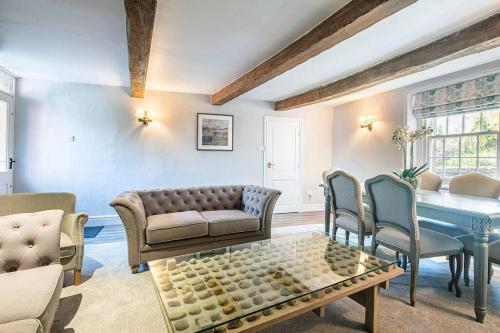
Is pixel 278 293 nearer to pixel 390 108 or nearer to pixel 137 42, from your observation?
pixel 137 42

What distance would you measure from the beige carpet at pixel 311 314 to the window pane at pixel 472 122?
6.48 ft

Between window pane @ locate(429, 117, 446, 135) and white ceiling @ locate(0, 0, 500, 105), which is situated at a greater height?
white ceiling @ locate(0, 0, 500, 105)

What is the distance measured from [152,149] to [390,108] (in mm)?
4288

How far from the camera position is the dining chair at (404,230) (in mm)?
2023

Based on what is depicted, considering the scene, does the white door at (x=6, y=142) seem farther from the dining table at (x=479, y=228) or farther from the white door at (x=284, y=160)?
the dining table at (x=479, y=228)

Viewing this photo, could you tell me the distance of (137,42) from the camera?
2.28 meters

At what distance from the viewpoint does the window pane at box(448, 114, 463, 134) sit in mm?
3588

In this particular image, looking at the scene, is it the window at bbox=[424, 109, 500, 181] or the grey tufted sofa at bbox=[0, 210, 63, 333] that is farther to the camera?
the window at bbox=[424, 109, 500, 181]

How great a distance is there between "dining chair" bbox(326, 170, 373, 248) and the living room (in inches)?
0.8

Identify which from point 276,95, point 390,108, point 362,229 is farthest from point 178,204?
point 390,108

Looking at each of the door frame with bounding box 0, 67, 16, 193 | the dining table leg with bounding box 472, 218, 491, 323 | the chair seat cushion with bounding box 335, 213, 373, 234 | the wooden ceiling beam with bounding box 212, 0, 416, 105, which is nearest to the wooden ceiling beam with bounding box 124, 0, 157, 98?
the wooden ceiling beam with bounding box 212, 0, 416, 105

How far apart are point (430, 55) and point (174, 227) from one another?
322 centimetres

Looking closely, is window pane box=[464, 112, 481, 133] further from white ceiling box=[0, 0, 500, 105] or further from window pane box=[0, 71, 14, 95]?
window pane box=[0, 71, 14, 95]

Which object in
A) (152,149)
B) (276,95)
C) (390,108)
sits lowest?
(152,149)
